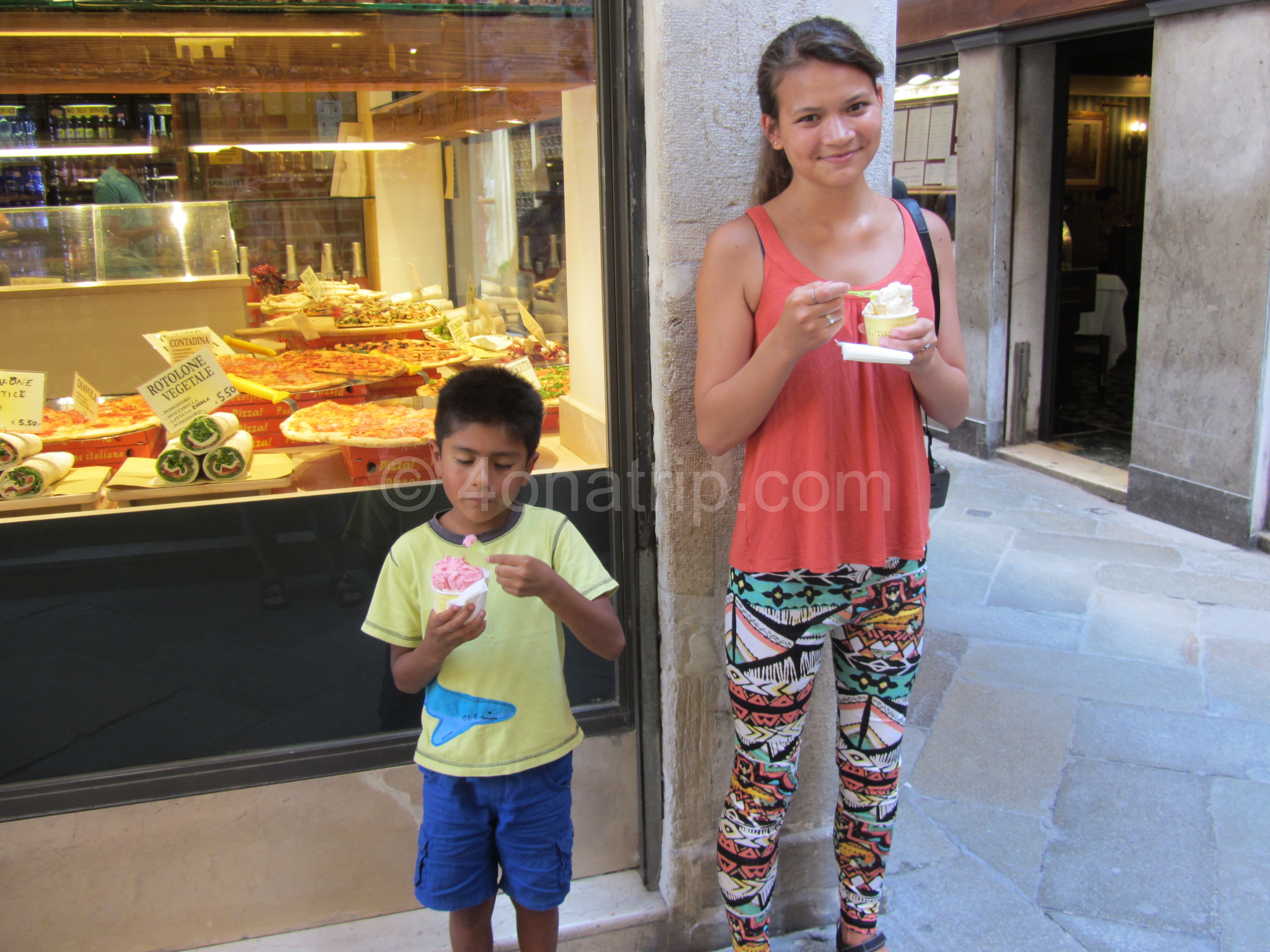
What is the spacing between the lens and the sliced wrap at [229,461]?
2.47 meters

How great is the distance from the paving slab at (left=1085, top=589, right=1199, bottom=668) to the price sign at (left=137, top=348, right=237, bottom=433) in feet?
11.1

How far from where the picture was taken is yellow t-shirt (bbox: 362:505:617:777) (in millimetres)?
1865

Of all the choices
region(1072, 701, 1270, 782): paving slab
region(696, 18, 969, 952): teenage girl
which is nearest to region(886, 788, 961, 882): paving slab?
region(1072, 701, 1270, 782): paving slab

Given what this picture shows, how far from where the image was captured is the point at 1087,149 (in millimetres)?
10828

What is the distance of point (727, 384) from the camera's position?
180cm

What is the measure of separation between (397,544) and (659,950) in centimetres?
128

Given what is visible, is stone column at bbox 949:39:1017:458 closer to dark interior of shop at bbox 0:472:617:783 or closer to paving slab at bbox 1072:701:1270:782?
paving slab at bbox 1072:701:1270:782

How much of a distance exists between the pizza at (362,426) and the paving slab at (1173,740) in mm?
2345

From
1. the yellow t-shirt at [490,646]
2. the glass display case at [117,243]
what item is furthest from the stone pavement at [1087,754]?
the glass display case at [117,243]

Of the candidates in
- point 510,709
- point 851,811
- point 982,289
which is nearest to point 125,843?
point 510,709

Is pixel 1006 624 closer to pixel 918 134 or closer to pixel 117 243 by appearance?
pixel 117 243

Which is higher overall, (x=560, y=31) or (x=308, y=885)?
(x=560, y=31)

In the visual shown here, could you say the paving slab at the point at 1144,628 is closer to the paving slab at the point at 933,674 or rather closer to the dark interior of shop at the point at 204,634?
the paving slab at the point at 933,674

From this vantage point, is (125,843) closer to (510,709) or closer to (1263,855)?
(510,709)
